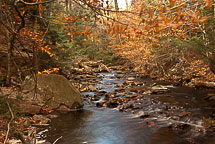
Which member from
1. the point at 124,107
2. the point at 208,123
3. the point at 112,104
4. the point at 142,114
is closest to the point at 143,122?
the point at 142,114

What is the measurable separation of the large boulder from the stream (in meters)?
0.58

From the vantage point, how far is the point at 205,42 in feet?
30.8

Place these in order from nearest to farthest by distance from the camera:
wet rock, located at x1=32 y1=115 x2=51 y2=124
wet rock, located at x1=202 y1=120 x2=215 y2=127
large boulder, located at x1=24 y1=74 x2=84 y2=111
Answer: wet rock, located at x1=202 y1=120 x2=215 y2=127 < wet rock, located at x1=32 y1=115 x2=51 y2=124 < large boulder, located at x1=24 y1=74 x2=84 y2=111

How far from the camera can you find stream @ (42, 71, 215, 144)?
5785 millimetres

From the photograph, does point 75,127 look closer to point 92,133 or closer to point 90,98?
point 92,133

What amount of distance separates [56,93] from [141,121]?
3.86 meters

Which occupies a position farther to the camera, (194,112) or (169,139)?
(194,112)

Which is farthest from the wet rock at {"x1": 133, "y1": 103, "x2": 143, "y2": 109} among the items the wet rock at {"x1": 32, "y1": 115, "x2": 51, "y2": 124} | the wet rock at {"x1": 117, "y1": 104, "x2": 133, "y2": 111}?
the wet rock at {"x1": 32, "y1": 115, "x2": 51, "y2": 124}

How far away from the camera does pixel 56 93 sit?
856 cm

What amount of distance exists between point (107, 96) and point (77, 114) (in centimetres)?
291

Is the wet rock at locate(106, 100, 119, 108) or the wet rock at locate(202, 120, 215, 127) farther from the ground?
the wet rock at locate(106, 100, 119, 108)

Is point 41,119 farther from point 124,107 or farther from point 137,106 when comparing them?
point 137,106

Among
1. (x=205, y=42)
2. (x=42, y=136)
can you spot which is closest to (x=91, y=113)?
(x=42, y=136)

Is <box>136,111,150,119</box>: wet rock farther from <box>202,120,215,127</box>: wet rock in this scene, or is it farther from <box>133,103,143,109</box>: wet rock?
<box>202,120,215,127</box>: wet rock
